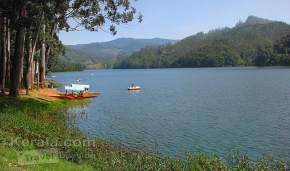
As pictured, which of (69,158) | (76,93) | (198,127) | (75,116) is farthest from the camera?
(76,93)

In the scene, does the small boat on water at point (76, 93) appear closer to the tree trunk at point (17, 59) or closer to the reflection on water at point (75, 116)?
the reflection on water at point (75, 116)

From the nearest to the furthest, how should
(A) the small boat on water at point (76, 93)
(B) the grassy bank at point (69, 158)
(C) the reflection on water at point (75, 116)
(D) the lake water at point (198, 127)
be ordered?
(B) the grassy bank at point (69, 158) < (D) the lake water at point (198, 127) < (C) the reflection on water at point (75, 116) < (A) the small boat on water at point (76, 93)

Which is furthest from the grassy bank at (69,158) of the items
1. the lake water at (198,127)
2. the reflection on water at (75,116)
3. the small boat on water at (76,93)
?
the small boat on water at (76,93)

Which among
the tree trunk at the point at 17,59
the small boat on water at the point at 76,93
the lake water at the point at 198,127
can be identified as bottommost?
the lake water at the point at 198,127

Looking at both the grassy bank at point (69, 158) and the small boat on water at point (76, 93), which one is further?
the small boat on water at point (76, 93)

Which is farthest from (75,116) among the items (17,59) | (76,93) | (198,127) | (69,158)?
(69,158)

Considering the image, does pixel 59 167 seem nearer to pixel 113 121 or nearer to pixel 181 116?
pixel 113 121

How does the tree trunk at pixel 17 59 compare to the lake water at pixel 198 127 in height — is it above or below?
above

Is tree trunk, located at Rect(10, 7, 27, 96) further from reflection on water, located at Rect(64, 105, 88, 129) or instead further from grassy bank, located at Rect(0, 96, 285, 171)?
grassy bank, located at Rect(0, 96, 285, 171)

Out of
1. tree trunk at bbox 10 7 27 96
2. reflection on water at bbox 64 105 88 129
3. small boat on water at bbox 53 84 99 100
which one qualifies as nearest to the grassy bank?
reflection on water at bbox 64 105 88 129

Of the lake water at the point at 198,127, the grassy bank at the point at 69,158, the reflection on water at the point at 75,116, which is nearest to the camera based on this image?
the grassy bank at the point at 69,158

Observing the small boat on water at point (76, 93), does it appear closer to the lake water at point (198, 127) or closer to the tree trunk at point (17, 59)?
the lake water at point (198, 127)

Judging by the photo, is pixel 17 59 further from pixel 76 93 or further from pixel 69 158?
pixel 76 93

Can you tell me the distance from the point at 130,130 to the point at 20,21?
515 inches
